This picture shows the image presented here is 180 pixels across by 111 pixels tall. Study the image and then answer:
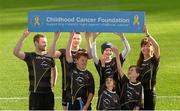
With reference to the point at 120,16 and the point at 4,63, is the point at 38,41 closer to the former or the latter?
the point at 120,16

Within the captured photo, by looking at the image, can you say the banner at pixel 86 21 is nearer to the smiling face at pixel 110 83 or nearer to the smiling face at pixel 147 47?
the smiling face at pixel 147 47

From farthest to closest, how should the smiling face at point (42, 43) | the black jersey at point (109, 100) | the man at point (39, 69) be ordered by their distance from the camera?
1. the man at point (39, 69)
2. the smiling face at point (42, 43)
3. the black jersey at point (109, 100)

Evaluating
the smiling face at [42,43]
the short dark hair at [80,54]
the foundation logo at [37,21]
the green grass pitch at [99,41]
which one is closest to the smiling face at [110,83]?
the short dark hair at [80,54]

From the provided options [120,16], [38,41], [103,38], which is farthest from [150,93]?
[103,38]

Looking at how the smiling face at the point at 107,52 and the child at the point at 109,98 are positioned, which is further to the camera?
the smiling face at the point at 107,52

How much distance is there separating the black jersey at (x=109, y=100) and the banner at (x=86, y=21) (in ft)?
3.43

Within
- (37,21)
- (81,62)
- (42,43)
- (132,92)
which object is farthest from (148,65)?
(37,21)

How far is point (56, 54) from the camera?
9461 millimetres

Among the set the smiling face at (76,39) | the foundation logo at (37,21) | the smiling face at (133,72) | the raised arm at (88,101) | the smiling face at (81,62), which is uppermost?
the foundation logo at (37,21)

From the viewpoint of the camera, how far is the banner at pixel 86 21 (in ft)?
29.1

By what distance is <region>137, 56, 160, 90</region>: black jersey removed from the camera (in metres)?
9.23

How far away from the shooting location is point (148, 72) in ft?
30.4

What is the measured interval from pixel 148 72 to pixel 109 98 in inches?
37.8

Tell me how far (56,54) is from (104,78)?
960 mm
